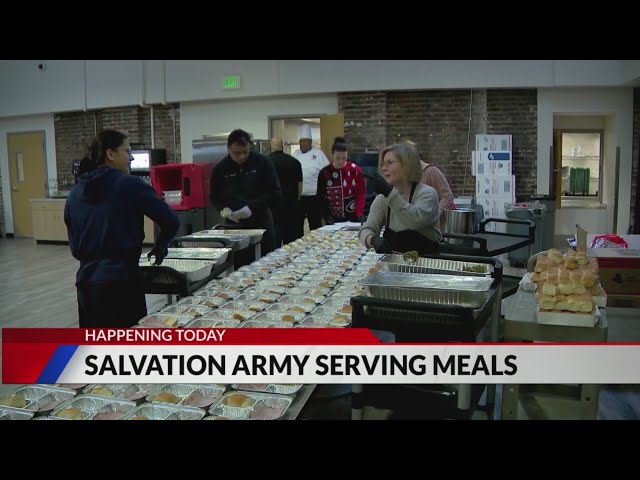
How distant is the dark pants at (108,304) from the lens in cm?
239

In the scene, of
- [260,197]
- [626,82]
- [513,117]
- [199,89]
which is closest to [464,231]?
[260,197]

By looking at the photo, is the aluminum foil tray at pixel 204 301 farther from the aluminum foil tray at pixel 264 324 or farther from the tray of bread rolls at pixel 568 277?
the tray of bread rolls at pixel 568 277

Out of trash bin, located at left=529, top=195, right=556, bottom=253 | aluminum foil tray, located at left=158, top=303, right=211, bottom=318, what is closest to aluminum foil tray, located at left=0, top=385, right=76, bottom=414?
aluminum foil tray, located at left=158, top=303, right=211, bottom=318

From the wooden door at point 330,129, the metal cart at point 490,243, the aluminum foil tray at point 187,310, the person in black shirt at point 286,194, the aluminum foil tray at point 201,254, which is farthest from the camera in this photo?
the wooden door at point 330,129

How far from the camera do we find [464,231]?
5.29 m

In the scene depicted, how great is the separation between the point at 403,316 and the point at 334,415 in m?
1.11

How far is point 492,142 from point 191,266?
5.57 meters

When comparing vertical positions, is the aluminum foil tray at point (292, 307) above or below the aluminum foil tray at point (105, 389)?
above

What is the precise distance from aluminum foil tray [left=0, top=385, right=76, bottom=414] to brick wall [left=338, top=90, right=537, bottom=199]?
254 inches

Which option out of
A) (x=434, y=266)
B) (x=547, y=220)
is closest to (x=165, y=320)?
(x=434, y=266)

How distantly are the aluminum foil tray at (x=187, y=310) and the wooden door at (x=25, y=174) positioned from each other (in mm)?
8419

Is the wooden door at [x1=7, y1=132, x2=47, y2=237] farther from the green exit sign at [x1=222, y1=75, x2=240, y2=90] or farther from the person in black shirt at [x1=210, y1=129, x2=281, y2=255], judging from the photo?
the person in black shirt at [x1=210, y1=129, x2=281, y2=255]

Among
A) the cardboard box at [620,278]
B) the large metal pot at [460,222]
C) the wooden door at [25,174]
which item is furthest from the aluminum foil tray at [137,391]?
the wooden door at [25,174]

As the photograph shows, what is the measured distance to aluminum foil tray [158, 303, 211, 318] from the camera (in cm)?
216
